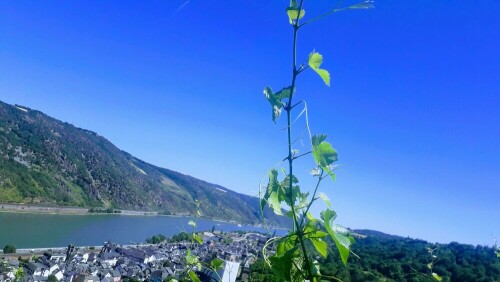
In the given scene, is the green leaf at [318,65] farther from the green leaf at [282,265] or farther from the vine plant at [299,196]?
the green leaf at [282,265]

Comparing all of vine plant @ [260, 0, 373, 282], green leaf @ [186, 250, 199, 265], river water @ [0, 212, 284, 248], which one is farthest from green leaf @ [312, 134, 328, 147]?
river water @ [0, 212, 284, 248]

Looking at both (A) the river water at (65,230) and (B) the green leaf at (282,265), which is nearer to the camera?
(B) the green leaf at (282,265)

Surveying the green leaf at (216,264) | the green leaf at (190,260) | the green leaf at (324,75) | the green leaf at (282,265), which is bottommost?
the green leaf at (190,260)

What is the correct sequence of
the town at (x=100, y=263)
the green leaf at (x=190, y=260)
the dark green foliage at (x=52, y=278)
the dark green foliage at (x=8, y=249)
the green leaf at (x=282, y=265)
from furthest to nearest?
the dark green foliage at (x=8, y=249) → the town at (x=100, y=263) → the dark green foliage at (x=52, y=278) → the green leaf at (x=190, y=260) → the green leaf at (x=282, y=265)

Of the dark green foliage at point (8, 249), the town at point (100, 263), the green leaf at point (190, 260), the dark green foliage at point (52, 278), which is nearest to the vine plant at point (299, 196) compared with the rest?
the green leaf at point (190, 260)

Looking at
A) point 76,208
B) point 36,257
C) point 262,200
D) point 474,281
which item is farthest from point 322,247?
point 76,208

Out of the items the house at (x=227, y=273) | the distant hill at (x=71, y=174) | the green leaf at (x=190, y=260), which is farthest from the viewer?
the distant hill at (x=71, y=174)

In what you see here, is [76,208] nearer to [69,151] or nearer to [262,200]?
[69,151]
